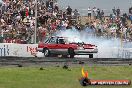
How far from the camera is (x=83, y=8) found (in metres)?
34.3

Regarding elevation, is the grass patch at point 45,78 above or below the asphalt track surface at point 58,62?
below

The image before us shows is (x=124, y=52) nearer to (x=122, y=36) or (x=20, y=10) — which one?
(x=122, y=36)

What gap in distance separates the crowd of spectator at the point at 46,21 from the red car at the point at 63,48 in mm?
1430

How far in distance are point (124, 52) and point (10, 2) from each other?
1113 cm

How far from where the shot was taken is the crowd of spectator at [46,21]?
99.6 feet

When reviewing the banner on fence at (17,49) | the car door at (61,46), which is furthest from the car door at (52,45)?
the banner on fence at (17,49)

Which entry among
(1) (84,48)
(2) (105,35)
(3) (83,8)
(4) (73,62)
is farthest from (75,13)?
(4) (73,62)

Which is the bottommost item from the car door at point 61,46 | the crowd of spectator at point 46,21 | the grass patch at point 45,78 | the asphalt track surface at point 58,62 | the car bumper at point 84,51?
the grass patch at point 45,78

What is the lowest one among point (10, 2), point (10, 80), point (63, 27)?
point (10, 80)

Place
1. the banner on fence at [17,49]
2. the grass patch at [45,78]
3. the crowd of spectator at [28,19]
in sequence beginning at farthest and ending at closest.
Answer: the crowd of spectator at [28,19]
the banner on fence at [17,49]
the grass patch at [45,78]

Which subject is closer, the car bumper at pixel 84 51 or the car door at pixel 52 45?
the car bumper at pixel 84 51

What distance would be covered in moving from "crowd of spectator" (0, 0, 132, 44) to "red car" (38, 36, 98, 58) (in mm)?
1430

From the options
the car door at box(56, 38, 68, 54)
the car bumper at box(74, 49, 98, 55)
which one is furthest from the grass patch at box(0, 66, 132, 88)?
the car door at box(56, 38, 68, 54)

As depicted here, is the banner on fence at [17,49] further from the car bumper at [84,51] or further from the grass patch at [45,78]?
the grass patch at [45,78]
